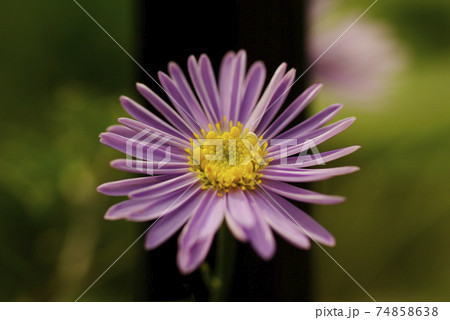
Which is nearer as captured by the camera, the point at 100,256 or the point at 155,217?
the point at 155,217

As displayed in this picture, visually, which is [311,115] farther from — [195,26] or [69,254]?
[69,254]

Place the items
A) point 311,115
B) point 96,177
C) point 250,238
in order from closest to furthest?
point 250,238
point 311,115
point 96,177

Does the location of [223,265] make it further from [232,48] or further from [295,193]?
[232,48]

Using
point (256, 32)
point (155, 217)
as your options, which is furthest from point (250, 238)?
point (256, 32)

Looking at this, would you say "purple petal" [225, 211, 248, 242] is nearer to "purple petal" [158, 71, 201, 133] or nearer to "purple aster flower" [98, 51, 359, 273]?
"purple aster flower" [98, 51, 359, 273]

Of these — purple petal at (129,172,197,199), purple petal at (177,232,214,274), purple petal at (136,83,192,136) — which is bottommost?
purple petal at (177,232,214,274)

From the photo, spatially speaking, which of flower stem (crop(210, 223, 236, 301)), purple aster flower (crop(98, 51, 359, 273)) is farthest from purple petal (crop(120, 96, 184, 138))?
flower stem (crop(210, 223, 236, 301))
